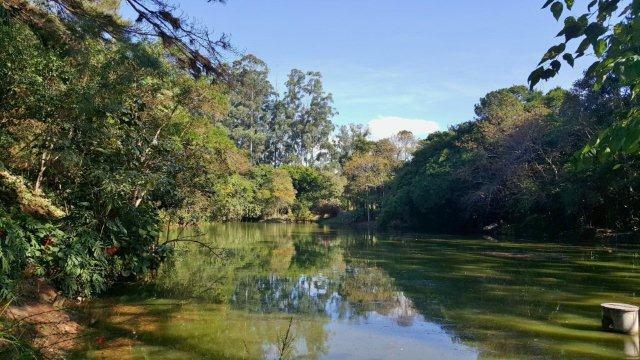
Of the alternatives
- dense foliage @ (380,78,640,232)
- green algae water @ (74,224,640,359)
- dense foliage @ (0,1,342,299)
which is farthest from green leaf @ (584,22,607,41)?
dense foliage @ (380,78,640,232)

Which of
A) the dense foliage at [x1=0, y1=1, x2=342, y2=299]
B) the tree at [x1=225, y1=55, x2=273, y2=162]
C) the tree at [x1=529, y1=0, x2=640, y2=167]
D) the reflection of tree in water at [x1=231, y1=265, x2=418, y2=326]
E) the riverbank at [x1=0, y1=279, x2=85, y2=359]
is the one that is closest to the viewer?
the tree at [x1=529, y1=0, x2=640, y2=167]

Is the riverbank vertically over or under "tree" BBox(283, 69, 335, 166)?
under

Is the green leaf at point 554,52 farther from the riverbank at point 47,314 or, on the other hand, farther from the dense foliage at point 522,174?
the dense foliage at point 522,174

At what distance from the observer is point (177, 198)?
9.55 m

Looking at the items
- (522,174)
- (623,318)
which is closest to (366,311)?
(623,318)

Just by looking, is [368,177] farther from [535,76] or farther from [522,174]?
[535,76]

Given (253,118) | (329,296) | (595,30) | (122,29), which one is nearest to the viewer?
(595,30)

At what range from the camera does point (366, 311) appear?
23.9 ft

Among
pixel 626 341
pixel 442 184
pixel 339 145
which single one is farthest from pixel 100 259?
pixel 339 145

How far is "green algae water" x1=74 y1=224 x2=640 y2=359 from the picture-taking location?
527 centimetres

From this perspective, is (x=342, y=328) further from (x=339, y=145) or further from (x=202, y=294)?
(x=339, y=145)

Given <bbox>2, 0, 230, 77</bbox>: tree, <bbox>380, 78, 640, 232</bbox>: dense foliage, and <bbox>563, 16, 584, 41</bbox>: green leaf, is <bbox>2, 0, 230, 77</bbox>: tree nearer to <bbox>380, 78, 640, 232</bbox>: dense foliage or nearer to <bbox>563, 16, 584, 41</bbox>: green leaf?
<bbox>563, 16, 584, 41</bbox>: green leaf

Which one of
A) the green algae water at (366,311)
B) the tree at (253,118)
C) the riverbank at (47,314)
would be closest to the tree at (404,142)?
the tree at (253,118)

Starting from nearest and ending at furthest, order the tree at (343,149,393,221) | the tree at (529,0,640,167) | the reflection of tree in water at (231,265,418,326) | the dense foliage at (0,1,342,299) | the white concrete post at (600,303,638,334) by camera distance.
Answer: the tree at (529,0,640,167)
the dense foliage at (0,1,342,299)
the white concrete post at (600,303,638,334)
the reflection of tree in water at (231,265,418,326)
the tree at (343,149,393,221)
